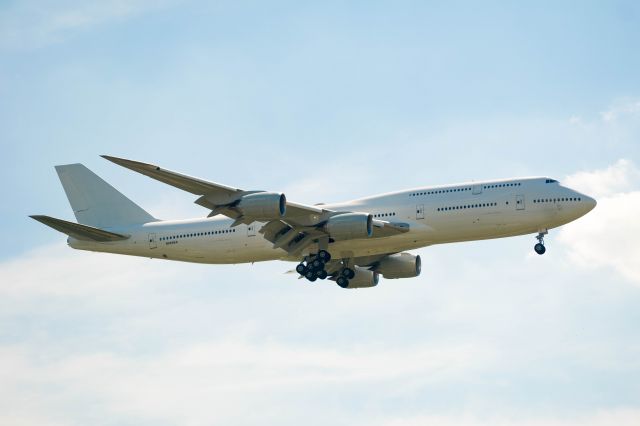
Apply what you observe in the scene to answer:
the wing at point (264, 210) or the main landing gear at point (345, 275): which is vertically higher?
the wing at point (264, 210)

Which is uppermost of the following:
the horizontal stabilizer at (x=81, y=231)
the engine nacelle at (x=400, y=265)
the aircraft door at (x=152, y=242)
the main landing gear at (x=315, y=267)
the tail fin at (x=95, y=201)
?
the tail fin at (x=95, y=201)

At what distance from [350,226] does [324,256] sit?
3209 mm

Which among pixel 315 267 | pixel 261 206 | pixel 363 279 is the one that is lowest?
pixel 315 267

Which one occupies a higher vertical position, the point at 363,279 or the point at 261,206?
the point at 261,206

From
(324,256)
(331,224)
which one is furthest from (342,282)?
(331,224)

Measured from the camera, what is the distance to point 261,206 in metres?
47.1

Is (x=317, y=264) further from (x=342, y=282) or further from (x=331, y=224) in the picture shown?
(x=342, y=282)

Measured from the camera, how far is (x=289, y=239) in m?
51.6

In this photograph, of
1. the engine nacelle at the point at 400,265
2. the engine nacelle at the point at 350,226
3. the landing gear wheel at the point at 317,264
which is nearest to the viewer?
the engine nacelle at the point at 350,226

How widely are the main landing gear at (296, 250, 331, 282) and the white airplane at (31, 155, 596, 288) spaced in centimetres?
5

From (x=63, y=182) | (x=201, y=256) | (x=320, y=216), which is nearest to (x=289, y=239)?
(x=320, y=216)

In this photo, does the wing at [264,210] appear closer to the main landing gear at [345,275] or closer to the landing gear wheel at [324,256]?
the landing gear wheel at [324,256]

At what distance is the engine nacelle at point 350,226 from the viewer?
1950 inches

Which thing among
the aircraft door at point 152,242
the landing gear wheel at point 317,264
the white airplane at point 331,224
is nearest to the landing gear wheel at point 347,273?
the white airplane at point 331,224
